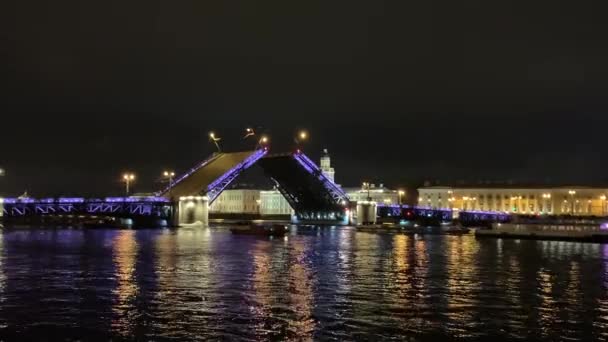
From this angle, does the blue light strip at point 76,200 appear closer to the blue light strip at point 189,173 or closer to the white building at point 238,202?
the blue light strip at point 189,173

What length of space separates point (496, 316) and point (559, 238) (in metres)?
39.9

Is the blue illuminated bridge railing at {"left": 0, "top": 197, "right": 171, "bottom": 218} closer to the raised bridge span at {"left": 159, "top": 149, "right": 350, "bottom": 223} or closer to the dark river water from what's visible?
the raised bridge span at {"left": 159, "top": 149, "right": 350, "bottom": 223}

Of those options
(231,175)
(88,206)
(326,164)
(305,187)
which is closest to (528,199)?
(326,164)

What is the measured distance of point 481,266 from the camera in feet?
93.6

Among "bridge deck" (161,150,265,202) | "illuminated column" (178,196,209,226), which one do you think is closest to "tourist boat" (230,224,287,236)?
"bridge deck" (161,150,265,202)

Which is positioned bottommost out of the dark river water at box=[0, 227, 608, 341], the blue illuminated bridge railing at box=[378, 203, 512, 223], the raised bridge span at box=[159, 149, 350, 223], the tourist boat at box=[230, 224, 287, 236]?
the dark river water at box=[0, 227, 608, 341]

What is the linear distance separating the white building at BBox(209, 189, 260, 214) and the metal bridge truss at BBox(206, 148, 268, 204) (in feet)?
246

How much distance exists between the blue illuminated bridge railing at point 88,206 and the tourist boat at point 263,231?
685 inches

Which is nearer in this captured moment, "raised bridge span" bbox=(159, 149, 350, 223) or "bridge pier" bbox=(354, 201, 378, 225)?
"raised bridge span" bbox=(159, 149, 350, 223)

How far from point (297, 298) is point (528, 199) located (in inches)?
4756

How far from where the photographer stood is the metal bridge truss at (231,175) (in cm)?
7312

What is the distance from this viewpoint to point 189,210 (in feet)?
248

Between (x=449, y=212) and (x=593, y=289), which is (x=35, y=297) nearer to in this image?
(x=593, y=289)

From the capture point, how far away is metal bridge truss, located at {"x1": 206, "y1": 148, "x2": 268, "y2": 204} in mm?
73125
